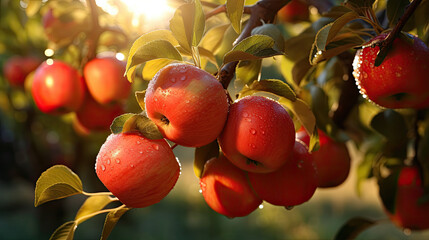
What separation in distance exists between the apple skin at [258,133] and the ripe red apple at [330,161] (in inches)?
12.4

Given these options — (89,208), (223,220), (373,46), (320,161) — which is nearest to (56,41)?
(89,208)

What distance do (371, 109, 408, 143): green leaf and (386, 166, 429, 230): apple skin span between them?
0.18 m

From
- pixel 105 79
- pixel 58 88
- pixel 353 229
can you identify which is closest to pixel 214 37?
pixel 105 79

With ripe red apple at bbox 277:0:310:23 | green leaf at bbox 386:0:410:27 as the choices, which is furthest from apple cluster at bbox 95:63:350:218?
ripe red apple at bbox 277:0:310:23

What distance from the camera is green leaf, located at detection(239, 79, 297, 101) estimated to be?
0.56 meters

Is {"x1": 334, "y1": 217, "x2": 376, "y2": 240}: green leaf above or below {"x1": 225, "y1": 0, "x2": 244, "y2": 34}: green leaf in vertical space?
below

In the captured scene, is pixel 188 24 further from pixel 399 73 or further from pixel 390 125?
pixel 390 125

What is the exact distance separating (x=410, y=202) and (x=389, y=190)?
0.27 ft

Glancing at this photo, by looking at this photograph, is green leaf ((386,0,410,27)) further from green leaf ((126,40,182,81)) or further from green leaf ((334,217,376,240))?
green leaf ((334,217,376,240))

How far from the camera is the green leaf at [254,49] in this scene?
1.70ft

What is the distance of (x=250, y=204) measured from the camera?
0.64m

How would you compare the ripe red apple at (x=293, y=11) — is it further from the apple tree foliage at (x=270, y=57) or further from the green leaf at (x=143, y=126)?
the green leaf at (x=143, y=126)

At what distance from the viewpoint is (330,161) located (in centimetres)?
87

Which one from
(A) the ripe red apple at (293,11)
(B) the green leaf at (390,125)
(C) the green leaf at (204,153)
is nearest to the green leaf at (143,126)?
(C) the green leaf at (204,153)
